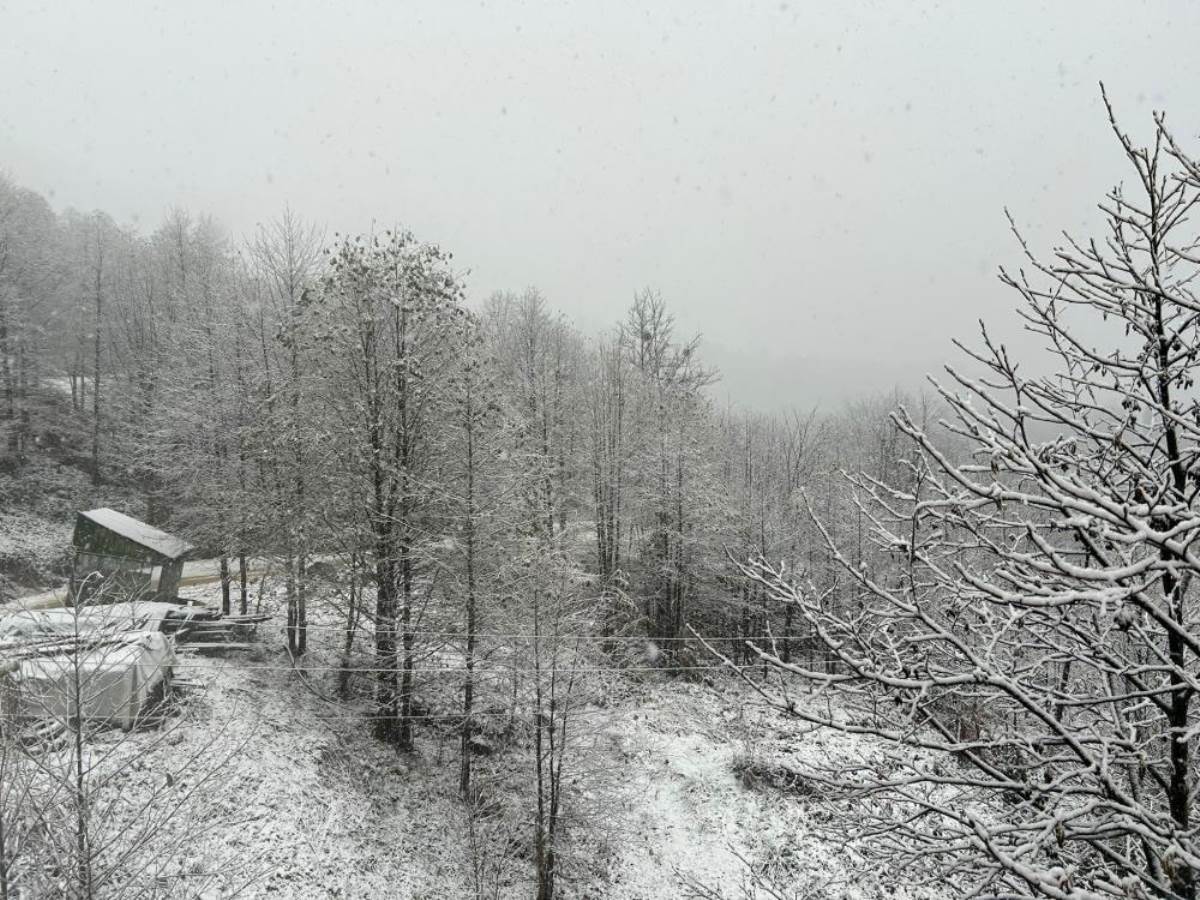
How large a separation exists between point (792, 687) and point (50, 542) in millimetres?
29099

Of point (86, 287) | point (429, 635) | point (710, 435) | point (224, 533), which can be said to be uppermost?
point (86, 287)

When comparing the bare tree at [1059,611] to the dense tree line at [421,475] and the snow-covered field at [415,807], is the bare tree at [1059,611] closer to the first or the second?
the dense tree line at [421,475]

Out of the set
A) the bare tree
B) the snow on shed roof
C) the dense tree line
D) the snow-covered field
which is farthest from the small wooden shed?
the bare tree

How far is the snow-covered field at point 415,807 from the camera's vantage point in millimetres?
10562

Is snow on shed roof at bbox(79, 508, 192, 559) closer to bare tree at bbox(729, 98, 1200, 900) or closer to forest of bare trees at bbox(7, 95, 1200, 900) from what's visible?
forest of bare trees at bbox(7, 95, 1200, 900)

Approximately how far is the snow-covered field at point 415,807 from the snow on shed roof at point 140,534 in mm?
5044

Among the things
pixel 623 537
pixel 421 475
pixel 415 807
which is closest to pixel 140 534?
pixel 421 475

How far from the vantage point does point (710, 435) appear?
28.9 meters

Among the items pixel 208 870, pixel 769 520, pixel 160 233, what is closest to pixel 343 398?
pixel 208 870

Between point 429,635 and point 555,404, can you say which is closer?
point 429,635

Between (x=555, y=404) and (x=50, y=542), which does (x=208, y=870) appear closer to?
(x=50, y=542)

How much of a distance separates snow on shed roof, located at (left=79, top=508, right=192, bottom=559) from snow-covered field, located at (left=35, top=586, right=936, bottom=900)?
16.5ft

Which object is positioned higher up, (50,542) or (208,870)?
(50,542)

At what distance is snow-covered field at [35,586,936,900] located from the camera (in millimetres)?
10562
